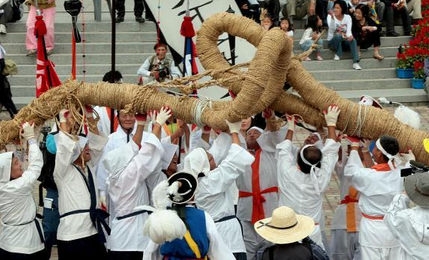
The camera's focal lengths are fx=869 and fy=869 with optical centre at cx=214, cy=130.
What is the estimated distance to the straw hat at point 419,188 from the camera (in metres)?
5.52

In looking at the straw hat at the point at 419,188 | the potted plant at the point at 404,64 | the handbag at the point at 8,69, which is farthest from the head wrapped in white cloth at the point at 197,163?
the potted plant at the point at 404,64

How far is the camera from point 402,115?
22.7 feet

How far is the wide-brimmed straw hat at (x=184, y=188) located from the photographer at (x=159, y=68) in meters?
5.02

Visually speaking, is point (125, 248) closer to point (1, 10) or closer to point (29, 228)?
point (29, 228)

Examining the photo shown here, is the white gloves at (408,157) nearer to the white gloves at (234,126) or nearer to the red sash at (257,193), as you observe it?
the red sash at (257,193)

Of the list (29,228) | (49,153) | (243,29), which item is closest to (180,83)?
(243,29)

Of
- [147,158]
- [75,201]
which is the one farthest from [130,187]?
[75,201]

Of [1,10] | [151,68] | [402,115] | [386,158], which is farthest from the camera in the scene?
[1,10]

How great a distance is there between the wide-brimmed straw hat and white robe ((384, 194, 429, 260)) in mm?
1336

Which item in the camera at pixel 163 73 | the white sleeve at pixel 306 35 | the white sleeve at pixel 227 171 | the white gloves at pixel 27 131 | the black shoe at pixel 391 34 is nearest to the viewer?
the white sleeve at pixel 227 171

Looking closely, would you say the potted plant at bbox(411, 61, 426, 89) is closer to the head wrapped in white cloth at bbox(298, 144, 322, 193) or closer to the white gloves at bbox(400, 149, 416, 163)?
the white gloves at bbox(400, 149, 416, 163)

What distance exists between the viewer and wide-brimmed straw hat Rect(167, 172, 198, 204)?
17.9 ft

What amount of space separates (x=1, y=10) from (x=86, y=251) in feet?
32.3

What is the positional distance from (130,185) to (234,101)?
3.25 ft
